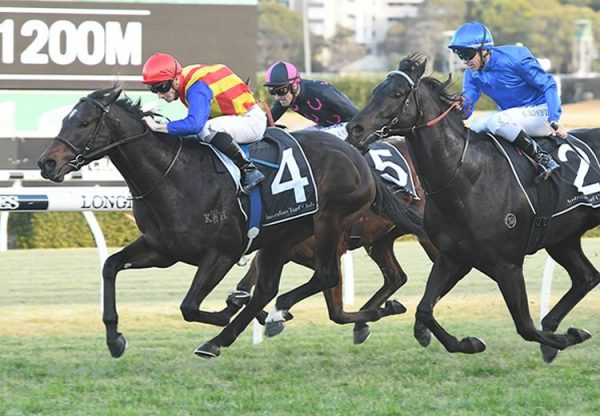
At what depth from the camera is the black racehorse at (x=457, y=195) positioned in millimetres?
5730

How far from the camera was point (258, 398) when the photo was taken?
5.17m

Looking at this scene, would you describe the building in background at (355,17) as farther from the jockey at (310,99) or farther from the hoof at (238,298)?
the hoof at (238,298)

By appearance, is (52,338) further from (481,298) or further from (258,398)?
(481,298)

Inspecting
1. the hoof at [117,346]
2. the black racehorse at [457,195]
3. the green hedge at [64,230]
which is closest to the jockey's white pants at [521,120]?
the black racehorse at [457,195]

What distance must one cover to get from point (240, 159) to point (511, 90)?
1.36m

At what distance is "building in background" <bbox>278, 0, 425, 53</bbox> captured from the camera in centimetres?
9088

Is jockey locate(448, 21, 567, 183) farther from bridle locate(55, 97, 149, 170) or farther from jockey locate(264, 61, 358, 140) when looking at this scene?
bridle locate(55, 97, 149, 170)

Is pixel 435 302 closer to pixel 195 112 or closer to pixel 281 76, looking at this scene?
pixel 195 112

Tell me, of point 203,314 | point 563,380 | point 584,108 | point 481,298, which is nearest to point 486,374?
point 563,380

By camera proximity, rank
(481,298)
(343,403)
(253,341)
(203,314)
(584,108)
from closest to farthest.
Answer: (343,403)
(203,314)
(253,341)
(481,298)
(584,108)

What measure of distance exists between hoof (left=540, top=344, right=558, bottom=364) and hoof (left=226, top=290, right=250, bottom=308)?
1522 millimetres

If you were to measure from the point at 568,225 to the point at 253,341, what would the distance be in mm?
1864

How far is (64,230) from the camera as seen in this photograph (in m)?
12.8

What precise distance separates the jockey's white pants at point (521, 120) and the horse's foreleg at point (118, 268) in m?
1.60
